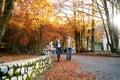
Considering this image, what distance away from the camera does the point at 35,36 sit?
3306cm

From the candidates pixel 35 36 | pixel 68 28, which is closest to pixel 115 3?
pixel 35 36

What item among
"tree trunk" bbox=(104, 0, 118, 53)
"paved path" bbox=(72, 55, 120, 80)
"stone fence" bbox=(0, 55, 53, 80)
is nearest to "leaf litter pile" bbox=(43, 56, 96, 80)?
"paved path" bbox=(72, 55, 120, 80)

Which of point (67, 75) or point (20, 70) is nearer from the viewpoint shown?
point (20, 70)

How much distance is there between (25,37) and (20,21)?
19.1 ft

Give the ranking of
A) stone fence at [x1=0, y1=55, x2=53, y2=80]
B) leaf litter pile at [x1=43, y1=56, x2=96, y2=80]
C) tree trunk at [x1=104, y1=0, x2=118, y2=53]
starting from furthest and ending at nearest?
tree trunk at [x1=104, y1=0, x2=118, y2=53] < leaf litter pile at [x1=43, y1=56, x2=96, y2=80] < stone fence at [x1=0, y1=55, x2=53, y2=80]

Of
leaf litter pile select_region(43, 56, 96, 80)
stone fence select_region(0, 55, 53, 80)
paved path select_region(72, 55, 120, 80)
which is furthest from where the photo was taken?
paved path select_region(72, 55, 120, 80)

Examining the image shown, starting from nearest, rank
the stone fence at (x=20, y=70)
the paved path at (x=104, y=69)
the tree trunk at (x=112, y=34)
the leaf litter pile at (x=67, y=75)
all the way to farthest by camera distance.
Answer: the stone fence at (x=20, y=70) → the leaf litter pile at (x=67, y=75) → the paved path at (x=104, y=69) → the tree trunk at (x=112, y=34)

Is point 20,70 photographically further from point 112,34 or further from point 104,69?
point 112,34

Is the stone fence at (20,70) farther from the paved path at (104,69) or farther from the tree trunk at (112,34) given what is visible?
the tree trunk at (112,34)

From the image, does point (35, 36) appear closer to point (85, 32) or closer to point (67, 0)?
point (67, 0)

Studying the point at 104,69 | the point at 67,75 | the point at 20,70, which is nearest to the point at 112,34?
the point at 104,69

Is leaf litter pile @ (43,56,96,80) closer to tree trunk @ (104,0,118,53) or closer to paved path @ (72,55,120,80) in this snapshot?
paved path @ (72,55,120,80)

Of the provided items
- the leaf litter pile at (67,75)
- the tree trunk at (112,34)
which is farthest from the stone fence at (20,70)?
the tree trunk at (112,34)

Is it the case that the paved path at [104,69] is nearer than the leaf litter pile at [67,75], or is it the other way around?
the leaf litter pile at [67,75]
